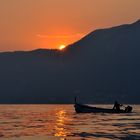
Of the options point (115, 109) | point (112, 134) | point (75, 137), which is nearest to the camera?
point (75, 137)

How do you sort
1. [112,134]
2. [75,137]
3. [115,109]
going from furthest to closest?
[115,109] < [112,134] < [75,137]

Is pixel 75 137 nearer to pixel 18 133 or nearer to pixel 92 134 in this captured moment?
pixel 92 134

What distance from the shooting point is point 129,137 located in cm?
7012

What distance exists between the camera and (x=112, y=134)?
74.6m

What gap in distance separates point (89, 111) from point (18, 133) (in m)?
73.9

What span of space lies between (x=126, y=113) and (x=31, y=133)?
72.7 meters

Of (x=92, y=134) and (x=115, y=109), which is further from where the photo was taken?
(x=115, y=109)

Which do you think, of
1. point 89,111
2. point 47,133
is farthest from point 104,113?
point 47,133

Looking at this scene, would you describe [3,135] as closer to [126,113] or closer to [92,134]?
[92,134]

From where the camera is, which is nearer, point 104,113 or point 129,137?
point 129,137

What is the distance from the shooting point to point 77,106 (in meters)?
150

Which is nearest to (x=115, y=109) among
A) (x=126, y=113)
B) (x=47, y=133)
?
(x=126, y=113)

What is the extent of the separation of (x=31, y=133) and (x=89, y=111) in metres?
74.4

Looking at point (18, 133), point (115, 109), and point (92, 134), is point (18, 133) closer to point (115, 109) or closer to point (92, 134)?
point (92, 134)
